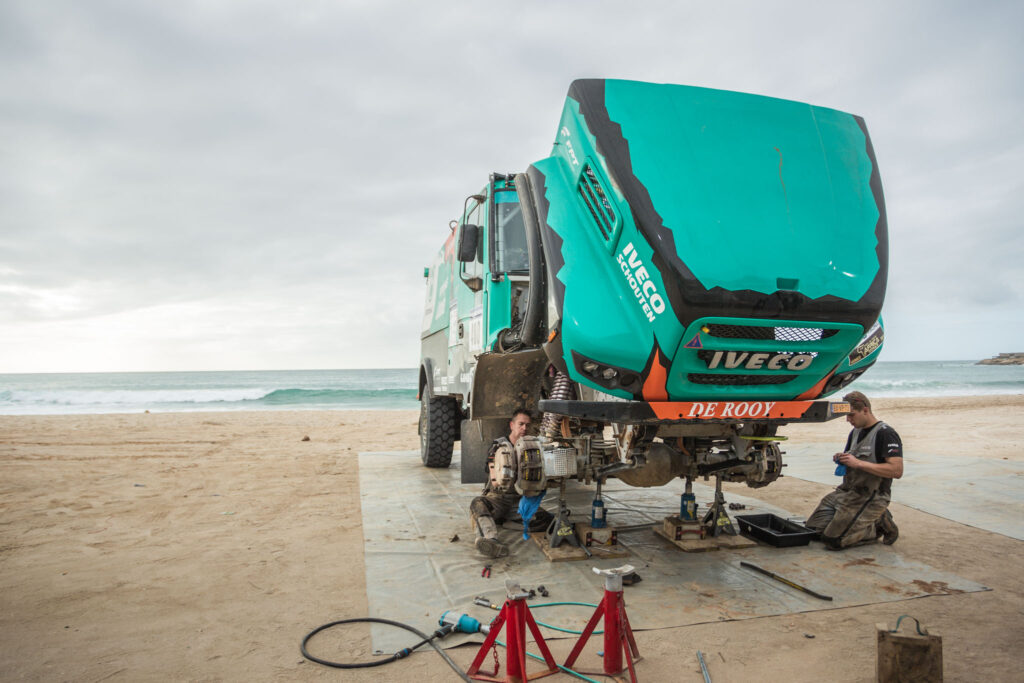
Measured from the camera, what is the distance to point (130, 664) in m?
2.76

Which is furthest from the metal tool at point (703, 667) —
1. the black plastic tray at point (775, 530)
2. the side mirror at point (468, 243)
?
the side mirror at point (468, 243)

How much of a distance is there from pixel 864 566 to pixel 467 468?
376 centimetres

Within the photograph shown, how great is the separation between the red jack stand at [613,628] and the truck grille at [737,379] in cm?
113

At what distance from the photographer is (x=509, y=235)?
5.14 meters

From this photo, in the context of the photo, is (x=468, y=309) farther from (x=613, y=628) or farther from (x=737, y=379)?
(x=613, y=628)

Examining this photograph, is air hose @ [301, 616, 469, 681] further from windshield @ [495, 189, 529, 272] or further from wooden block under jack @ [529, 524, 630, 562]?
windshield @ [495, 189, 529, 272]

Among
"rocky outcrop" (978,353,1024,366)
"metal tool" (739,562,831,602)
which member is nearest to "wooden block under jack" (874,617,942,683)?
"metal tool" (739,562,831,602)

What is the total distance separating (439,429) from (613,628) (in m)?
5.59

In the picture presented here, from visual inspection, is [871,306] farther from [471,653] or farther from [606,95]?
[471,653]

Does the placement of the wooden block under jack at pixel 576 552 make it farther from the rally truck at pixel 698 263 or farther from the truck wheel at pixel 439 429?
the truck wheel at pixel 439 429

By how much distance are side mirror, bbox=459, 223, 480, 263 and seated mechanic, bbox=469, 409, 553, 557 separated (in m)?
1.42

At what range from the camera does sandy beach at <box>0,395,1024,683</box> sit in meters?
2.75

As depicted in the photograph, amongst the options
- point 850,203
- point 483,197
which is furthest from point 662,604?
point 483,197

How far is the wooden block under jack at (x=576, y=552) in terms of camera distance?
428 cm
